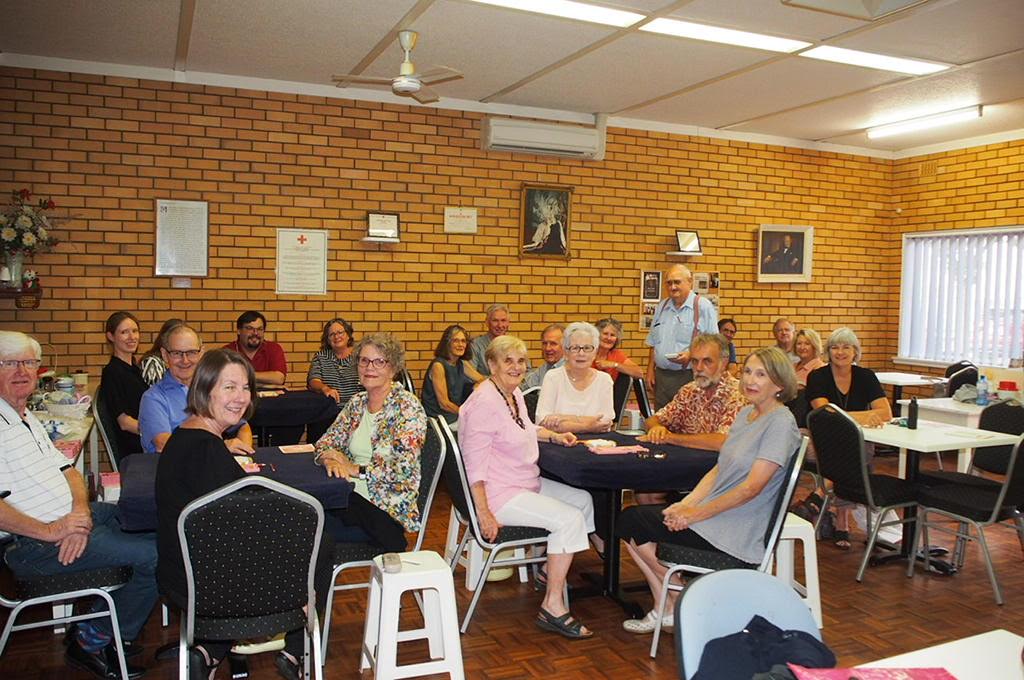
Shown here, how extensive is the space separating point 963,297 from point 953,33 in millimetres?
4319

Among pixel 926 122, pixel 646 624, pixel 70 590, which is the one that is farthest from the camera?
pixel 926 122

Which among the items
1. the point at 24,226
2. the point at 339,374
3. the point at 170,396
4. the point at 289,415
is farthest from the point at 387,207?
the point at 170,396

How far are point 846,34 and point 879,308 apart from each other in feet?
16.3

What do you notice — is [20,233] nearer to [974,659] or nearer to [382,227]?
[382,227]

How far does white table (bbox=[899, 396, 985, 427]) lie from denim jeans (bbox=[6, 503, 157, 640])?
5391mm

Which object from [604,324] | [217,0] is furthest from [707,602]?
[604,324]

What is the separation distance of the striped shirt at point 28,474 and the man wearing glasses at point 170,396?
72 cm

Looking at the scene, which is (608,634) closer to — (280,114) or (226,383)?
(226,383)

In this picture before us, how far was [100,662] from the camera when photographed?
3.24m

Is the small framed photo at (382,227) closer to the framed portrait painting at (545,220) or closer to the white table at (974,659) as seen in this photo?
the framed portrait painting at (545,220)

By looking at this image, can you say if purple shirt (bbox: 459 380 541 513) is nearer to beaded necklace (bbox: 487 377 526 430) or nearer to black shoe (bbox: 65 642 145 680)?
beaded necklace (bbox: 487 377 526 430)

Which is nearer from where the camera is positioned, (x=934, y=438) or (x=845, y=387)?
(x=934, y=438)

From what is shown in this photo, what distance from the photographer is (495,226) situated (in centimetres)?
736

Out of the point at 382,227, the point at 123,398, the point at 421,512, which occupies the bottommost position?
the point at 421,512
